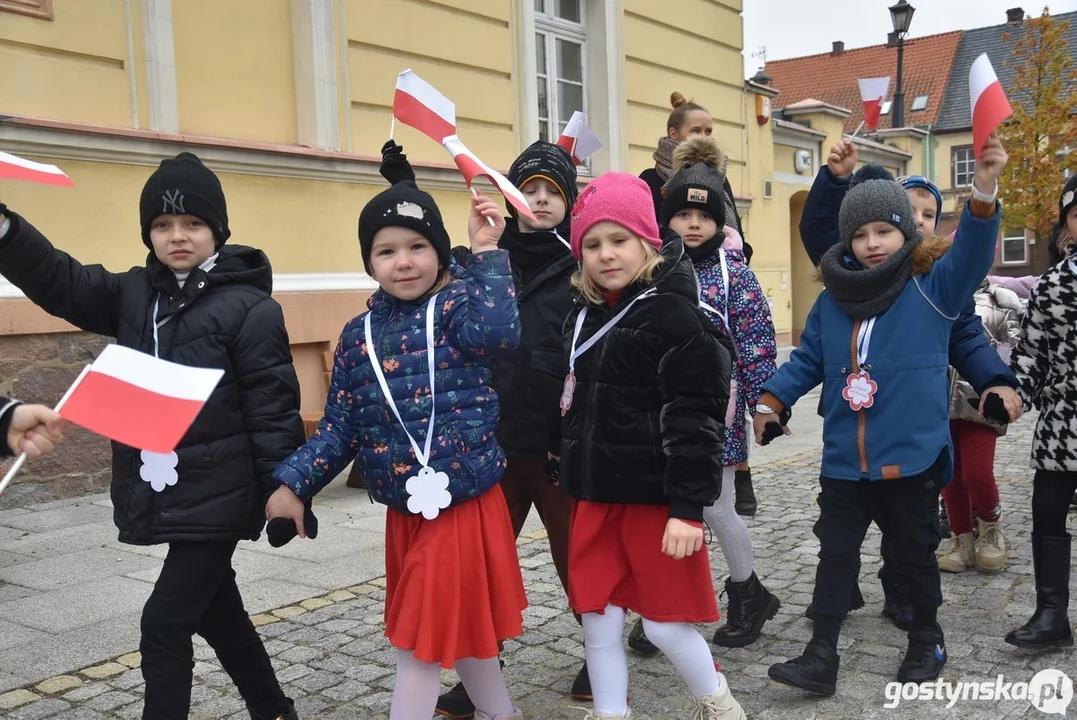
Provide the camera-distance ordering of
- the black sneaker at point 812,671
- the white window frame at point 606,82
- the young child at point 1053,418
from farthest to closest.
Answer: the white window frame at point 606,82 < the young child at point 1053,418 < the black sneaker at point 812,671

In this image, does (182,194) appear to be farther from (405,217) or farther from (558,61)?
(558,61)

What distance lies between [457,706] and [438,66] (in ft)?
23.7

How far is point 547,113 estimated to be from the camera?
11.4m

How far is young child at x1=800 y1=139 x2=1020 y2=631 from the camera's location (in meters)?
3.82

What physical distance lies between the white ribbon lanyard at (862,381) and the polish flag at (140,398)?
87.2 inches

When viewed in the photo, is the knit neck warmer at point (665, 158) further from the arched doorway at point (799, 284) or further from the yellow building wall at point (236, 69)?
the arched doorway at point (799, 284)

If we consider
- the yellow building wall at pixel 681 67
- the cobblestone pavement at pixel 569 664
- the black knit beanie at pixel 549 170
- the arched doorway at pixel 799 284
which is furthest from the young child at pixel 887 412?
the arched doorway at pixel 799 284

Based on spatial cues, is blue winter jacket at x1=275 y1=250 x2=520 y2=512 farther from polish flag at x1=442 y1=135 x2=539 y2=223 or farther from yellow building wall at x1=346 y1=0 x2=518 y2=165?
yellow building wall at x1=346 y1=0 x2=518 y2=165

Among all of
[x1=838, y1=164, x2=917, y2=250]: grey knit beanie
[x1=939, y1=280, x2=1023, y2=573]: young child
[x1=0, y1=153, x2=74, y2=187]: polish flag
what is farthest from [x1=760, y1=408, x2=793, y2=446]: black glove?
[x1=0, y1=153, x2=74, y2=187]: polish flag

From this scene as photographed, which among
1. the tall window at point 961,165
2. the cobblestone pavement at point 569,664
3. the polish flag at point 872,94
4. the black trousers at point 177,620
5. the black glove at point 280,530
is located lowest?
the cobblestone pavement at point 569,664

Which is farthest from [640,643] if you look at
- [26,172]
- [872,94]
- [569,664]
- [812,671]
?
[872,94]

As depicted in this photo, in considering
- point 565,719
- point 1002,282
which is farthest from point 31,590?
point 1002,282

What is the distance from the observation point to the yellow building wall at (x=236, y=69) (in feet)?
25.0

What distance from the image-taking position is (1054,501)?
4.00 metres
